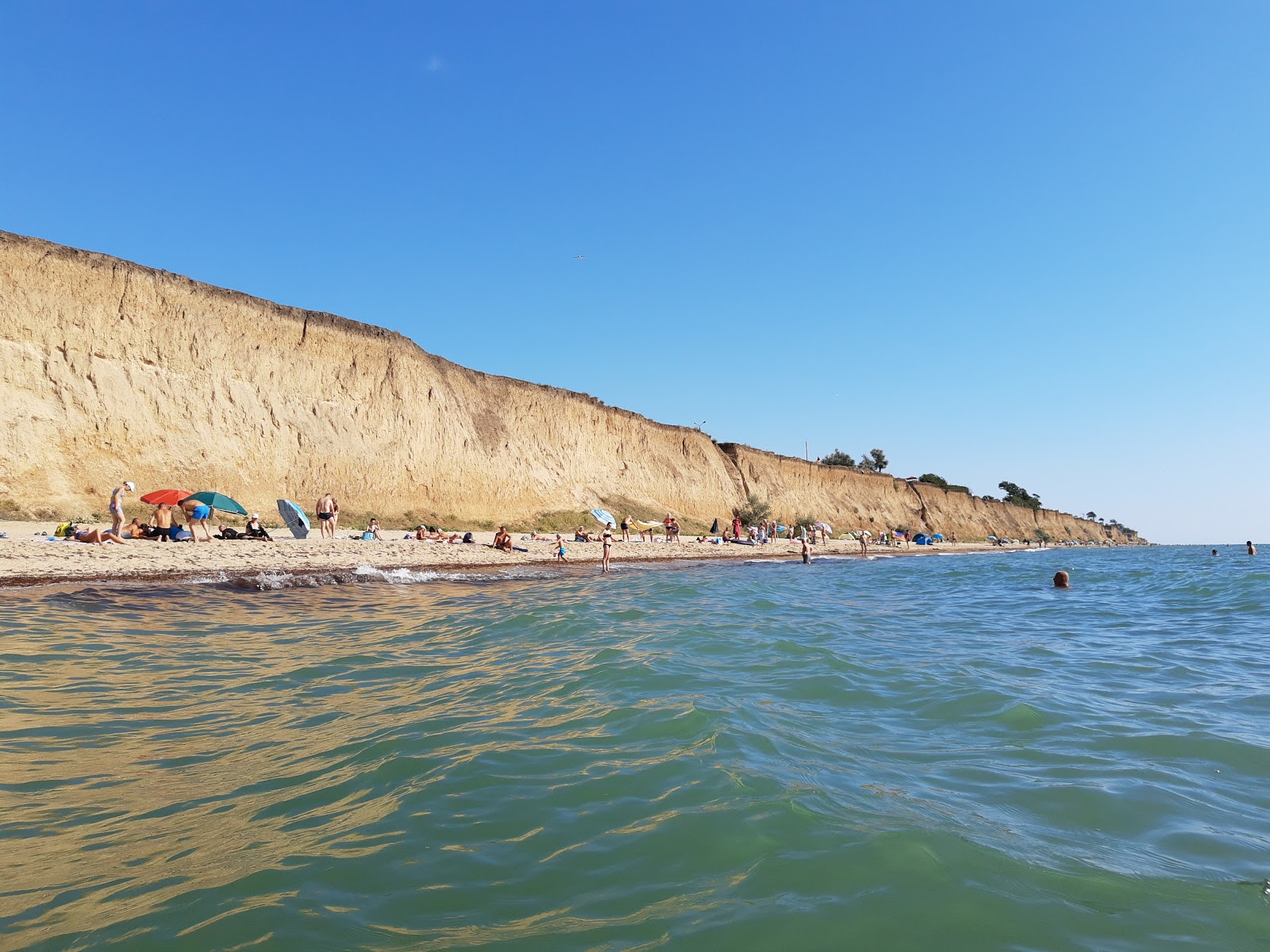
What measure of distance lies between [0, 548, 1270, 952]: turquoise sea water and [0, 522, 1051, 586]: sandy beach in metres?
5.48

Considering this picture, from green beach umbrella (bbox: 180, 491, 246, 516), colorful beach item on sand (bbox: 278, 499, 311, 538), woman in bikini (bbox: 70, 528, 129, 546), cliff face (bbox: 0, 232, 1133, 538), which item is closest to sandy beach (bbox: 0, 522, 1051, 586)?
woman in bikini (bbox: 70, 528, 129, 546)

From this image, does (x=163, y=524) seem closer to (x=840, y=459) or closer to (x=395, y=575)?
(x=395, y=575)

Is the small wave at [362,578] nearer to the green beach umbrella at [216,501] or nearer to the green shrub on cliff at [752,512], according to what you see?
the green beach umbrella at [216,501]

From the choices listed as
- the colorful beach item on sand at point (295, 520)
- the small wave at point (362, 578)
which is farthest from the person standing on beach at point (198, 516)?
the small wave at point (362, 578)

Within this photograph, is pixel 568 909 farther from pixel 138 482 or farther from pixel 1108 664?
pixel 138 482

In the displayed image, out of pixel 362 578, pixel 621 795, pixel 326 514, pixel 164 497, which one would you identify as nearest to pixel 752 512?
pixel 326 514

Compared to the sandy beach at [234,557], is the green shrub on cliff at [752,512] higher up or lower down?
higher up

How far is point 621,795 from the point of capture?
13.0ft

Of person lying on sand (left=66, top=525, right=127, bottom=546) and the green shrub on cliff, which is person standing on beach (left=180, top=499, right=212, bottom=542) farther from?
the green shrub on cliff

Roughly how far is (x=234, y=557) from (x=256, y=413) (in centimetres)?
1330

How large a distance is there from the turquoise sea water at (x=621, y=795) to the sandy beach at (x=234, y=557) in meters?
5.48

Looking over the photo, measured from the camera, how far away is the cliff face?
75.0 ft

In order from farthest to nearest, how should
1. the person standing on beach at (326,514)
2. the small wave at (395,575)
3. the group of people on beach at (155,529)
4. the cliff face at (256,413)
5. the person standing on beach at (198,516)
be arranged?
the person standing on beach at (326,514), the cliff face at (256,413), the person standing on beach at (198,516), the group of people on beach at (155,529), the small wave at (395,575)

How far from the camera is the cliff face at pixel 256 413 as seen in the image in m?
22.9
